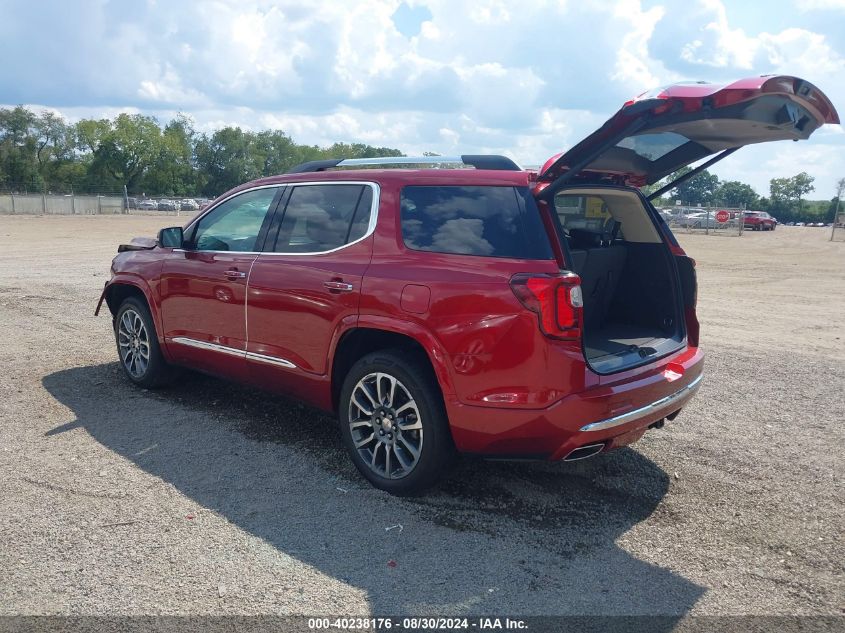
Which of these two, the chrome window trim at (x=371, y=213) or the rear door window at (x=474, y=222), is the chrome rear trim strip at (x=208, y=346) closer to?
the chrome window trim at (x=371, y=213)

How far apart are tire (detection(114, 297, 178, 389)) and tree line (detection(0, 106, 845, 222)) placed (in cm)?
8579

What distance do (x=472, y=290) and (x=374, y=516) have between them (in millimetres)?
1367

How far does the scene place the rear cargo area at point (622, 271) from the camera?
4.64 m

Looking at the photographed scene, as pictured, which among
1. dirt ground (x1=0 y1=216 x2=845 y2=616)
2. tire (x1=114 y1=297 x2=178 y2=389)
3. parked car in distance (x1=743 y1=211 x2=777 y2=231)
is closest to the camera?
dirt ground (x1=0 y1=216 x2=845 y2=616)

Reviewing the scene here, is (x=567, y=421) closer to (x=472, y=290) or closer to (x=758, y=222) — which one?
(x=472, y=290)

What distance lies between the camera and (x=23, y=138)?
290 feet

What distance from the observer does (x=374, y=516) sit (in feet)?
12.9

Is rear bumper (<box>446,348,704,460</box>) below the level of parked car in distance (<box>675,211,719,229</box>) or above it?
below

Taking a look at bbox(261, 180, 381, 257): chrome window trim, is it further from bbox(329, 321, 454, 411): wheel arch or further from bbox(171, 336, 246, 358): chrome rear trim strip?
bbox(171, 336, 246, 358): chrome rear trim strip

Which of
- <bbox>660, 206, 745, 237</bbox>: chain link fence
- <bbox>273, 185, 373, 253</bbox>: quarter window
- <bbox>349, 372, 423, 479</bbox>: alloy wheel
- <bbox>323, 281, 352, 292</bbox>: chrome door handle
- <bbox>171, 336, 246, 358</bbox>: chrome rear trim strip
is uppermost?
<bbox>660, 206, 745, 237</bbox>: chain link fence

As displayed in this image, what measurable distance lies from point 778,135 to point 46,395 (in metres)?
5.79

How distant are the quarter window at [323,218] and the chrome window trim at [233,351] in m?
0.74

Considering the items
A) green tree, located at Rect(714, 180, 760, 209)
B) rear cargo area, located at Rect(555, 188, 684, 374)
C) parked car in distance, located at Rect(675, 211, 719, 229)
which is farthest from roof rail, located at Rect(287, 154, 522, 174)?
green tree, located at Rect(714, 180, 760, 209)

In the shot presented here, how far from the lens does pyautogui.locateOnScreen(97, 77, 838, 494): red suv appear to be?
360 cm
